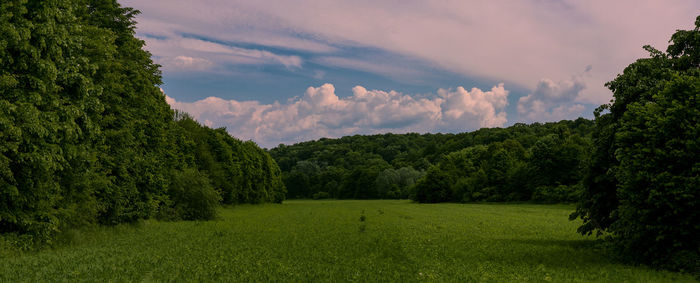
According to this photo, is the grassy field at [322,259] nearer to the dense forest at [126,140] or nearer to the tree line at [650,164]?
the tree line at [650,164]

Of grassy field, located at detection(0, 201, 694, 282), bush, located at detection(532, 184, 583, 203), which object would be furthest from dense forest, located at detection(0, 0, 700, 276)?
bush, located at detection(532, 184, 583, 203)

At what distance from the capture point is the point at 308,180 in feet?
589

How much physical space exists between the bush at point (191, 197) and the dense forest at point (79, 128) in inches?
3.7

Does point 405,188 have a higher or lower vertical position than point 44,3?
lower

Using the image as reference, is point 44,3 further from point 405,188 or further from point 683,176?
point 405,188

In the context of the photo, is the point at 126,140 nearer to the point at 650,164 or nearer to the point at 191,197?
the point at 191,197

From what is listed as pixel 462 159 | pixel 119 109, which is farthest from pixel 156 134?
pixel 462 159

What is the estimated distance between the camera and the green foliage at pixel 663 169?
1539cm

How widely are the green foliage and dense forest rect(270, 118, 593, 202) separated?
474 cm

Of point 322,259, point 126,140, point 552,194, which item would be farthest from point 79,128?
point 552,194

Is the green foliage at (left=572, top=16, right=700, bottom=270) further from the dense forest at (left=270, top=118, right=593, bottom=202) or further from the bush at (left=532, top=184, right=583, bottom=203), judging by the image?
the bush at (left=532, top=184, right=583, bottom=203)

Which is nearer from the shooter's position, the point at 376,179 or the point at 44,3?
the point at 44,3

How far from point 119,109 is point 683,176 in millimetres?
30489

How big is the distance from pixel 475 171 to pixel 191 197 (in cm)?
8597
